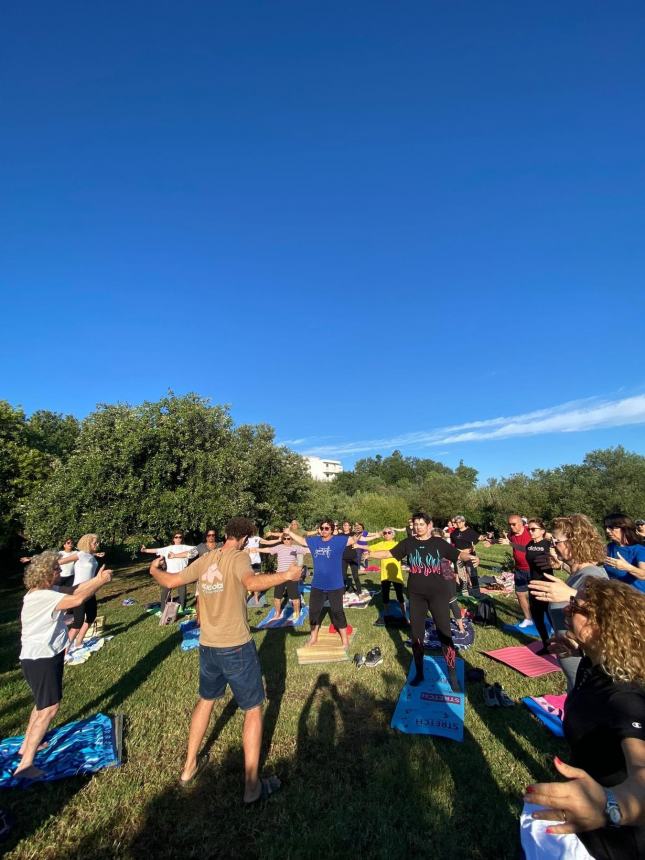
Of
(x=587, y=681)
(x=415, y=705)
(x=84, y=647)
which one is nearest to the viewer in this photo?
(x=587, y=681)

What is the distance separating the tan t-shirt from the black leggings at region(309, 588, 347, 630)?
4167mm

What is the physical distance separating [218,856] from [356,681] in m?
3.52

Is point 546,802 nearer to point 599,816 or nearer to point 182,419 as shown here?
point 599,816

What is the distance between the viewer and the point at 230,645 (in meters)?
3.94

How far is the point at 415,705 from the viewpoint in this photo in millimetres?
5547

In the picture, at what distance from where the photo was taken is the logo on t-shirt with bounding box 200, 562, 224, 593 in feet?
13.4

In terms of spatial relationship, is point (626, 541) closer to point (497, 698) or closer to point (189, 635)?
point (497, 698)

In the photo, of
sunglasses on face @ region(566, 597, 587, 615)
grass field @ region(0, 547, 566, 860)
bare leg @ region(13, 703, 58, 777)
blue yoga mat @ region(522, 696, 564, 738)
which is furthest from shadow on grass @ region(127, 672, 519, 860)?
sunglasses on face @ region(566, 597, 587, 615)

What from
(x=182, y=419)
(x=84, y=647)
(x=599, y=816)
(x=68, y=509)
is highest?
(x=182, y=419)

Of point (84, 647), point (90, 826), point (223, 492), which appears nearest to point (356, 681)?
point (90, 826)

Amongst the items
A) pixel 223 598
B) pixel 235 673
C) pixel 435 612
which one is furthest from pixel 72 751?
pixel 435 612

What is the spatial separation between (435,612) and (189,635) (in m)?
6.37

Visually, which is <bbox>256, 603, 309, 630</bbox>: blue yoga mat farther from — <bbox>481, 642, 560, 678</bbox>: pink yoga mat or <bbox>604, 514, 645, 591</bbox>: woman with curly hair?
<bbox>604, 514, 645, 591</bbox>: woman with curly hair

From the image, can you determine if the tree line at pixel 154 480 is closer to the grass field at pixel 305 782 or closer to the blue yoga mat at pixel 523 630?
the grass field at pixel 305 782
